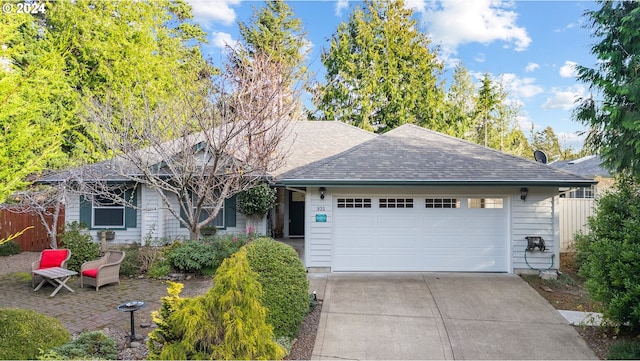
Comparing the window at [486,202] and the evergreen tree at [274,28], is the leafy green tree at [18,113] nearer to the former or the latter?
the window at [486,202]

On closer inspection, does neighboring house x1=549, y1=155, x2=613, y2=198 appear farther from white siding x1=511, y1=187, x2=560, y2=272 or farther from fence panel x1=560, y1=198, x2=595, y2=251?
white siding x1=511, y1=187, x2=560, y2=272

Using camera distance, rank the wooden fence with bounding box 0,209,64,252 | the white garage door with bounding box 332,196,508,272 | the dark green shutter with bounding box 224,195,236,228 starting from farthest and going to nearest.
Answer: the wooden fence with bounding box 0,209,64,252
the dark green shutter with bounding box 224,195,236,228
the white garage door with bounding box 332,196,508,272

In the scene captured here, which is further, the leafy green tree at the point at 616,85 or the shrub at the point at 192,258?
the shrub at the point at 192,258

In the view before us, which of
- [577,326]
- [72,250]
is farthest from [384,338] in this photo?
[72,250]

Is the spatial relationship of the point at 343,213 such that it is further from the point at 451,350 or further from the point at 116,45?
the point at 116,45

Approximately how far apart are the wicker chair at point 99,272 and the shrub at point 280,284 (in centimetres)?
480

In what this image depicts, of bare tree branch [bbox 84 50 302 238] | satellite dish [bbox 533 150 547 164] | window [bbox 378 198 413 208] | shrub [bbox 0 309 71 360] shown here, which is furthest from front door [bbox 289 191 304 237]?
shrub [bbox 0 309 71 360]

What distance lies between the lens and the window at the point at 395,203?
29.7ft

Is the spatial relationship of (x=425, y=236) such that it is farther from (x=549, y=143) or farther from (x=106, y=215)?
(x=549, y=143)

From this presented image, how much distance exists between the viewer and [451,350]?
4996 millimetres

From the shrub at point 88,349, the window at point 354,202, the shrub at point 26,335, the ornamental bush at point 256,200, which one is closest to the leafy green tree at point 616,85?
the window at point 354,202

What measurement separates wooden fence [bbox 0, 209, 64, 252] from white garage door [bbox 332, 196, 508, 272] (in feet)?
36.4

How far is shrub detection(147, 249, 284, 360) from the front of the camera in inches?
134

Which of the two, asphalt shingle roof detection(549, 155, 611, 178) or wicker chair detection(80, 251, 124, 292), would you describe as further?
asphalt shingle roof detection(549, 155, 611, 178)
